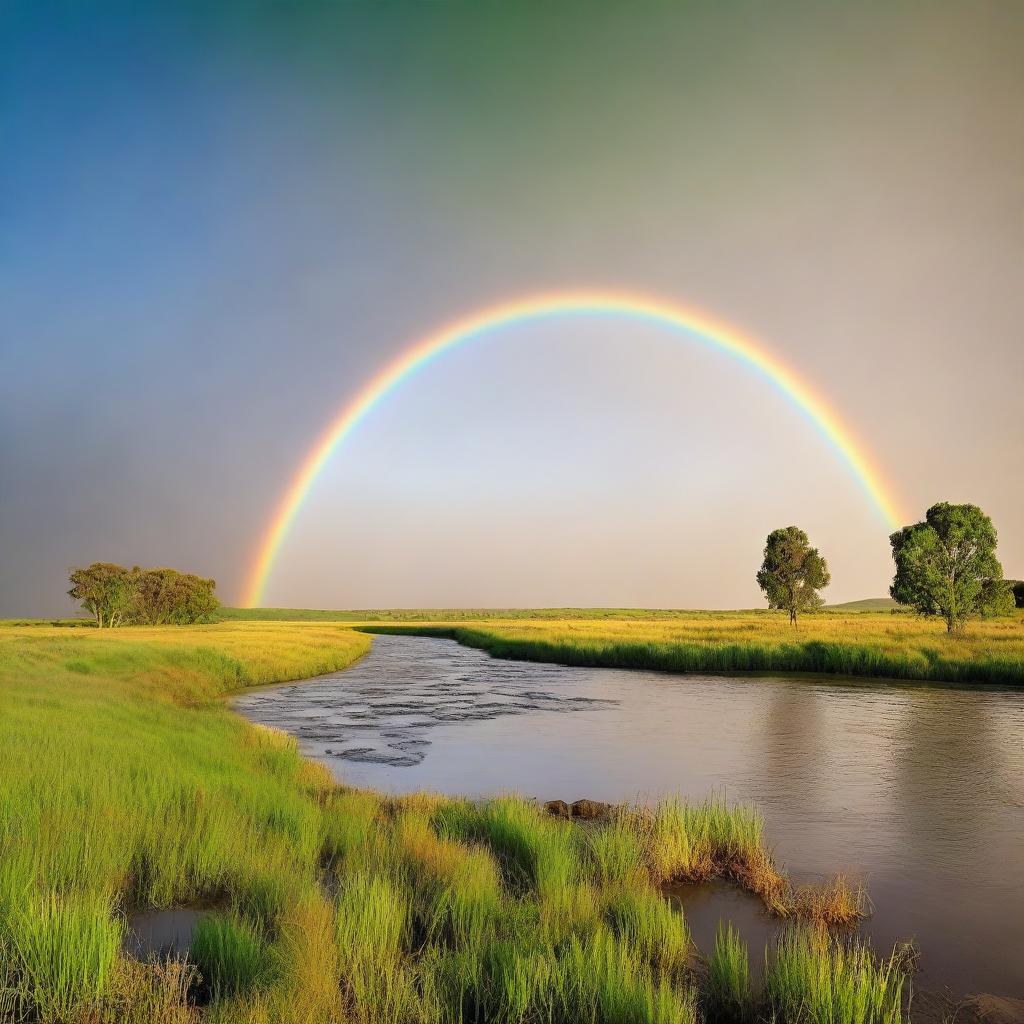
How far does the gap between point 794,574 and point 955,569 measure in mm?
26594

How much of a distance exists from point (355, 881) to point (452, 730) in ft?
48.4

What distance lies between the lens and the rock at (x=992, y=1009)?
5.63 meters

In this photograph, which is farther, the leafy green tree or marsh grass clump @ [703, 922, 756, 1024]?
the leafy green tree

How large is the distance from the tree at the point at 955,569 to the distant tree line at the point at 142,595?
8644 centimetres

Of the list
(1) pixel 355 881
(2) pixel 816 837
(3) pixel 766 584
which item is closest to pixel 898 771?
(2) pixel 816 837

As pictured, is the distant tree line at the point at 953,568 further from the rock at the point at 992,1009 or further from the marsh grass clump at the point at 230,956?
the marsh grass clump at the point at 230,956

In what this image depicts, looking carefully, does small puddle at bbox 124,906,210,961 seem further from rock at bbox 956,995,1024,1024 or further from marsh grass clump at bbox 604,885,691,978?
rock at bbox 956,995,1024,1024

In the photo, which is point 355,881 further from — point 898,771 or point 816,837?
point 898,771

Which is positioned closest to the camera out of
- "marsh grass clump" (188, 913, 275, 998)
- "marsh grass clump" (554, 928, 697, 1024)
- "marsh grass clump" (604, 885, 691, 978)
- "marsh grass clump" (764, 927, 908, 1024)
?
"marsh grass clump" (554, 928, 697, 1024)

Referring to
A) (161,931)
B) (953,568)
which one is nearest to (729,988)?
(161,931)

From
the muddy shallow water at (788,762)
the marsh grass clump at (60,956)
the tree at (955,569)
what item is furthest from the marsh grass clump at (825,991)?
the tree at (955,569)

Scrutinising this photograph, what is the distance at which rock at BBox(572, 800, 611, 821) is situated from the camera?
1135cm

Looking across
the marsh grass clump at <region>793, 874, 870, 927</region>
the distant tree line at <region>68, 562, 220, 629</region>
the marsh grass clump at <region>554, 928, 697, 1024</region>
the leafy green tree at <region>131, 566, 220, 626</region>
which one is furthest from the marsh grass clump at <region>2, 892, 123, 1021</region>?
the leafy green tree at <region>131, 566, 220, 626</region>

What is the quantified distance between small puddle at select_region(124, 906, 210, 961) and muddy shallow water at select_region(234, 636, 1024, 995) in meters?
4.65
